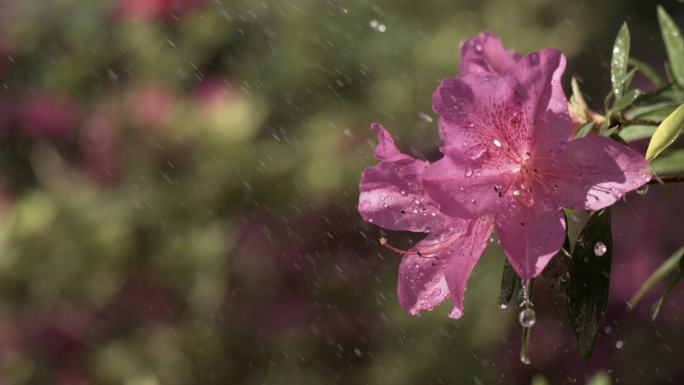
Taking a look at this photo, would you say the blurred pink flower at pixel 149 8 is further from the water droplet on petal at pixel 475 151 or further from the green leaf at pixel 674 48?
the water droplet on petal at pixel 475 151

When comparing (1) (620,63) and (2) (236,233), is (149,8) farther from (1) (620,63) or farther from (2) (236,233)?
(1) (620,63)

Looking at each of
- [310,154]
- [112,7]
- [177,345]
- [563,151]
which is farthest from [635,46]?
[563,151]

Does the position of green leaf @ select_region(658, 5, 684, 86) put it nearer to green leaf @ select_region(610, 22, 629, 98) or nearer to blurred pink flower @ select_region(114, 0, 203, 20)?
green leaf @ select_region(610, 22, 629, 98)

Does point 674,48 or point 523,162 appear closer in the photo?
point 523,162

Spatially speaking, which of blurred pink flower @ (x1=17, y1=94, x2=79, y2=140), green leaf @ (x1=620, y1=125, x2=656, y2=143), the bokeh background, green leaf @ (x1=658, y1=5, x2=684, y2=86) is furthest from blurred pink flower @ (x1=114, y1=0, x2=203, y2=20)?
green leaf @ (x1=620, y1=125, x2=656, y2=143)

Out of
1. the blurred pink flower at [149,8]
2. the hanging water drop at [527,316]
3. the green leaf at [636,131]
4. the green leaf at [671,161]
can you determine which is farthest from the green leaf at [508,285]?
the blurred pink flower at [149,8]

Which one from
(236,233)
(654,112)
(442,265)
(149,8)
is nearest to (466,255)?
(442,265)


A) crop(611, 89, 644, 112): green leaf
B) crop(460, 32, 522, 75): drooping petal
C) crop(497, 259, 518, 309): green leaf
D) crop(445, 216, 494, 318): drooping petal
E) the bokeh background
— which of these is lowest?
the bokeh background
